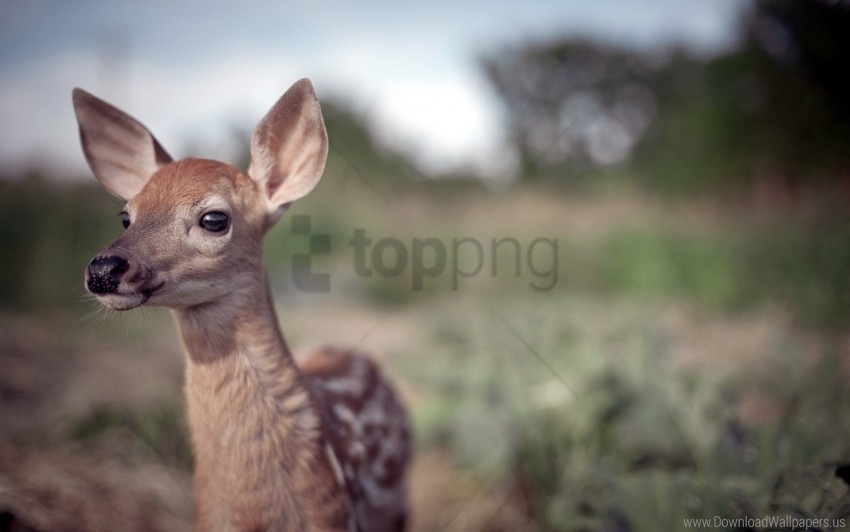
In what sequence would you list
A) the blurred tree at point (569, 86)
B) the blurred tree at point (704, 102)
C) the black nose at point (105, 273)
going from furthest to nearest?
the blurred tree at point (569, 86) < the blurred tree at point (704, 102) < the black nose at point (105, 273)

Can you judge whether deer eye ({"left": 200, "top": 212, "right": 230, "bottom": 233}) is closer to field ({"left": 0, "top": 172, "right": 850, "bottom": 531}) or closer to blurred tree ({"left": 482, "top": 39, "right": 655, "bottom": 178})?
field ({"left": 0, "top": 172, "right": 850, "bottom": 531})

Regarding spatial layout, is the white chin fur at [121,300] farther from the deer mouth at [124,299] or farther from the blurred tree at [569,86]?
the blurred tree at [569,86]

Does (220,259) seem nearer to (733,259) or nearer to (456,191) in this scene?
(733,259)

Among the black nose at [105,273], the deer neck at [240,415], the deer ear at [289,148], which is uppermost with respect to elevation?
the deer ear at [289,148]

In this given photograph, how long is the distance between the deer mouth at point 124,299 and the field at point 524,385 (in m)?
0.30

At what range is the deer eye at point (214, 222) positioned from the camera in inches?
62.5

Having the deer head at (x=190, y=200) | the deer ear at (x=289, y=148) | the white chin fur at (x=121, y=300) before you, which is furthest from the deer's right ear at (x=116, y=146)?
the white chin fur at (x=121, y=300)

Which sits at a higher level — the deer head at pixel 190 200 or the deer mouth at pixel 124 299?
the deer head at pixel 190 200

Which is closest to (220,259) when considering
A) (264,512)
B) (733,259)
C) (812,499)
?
(264,512)

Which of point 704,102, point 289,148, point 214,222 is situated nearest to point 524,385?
point 289,148

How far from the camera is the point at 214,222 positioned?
5.22 ft

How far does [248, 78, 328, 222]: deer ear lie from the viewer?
1643 mm

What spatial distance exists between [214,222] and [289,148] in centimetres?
37

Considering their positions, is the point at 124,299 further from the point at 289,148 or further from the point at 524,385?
the point at 524,385
